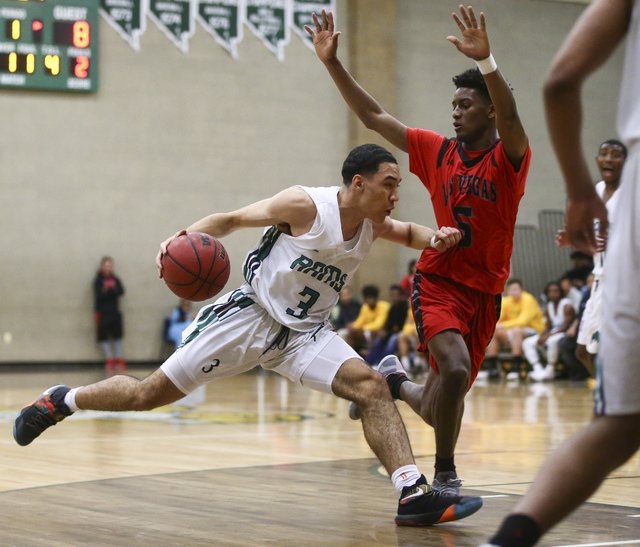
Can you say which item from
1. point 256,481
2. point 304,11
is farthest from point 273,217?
point 304,11

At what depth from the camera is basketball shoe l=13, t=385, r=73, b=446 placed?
14.9 feet

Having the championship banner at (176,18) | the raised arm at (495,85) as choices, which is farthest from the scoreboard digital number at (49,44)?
the raised arm at (495,85)

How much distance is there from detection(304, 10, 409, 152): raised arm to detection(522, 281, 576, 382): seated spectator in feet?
28.9

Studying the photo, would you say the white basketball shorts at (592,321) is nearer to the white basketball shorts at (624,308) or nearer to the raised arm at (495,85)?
the raised arm at (495,85)

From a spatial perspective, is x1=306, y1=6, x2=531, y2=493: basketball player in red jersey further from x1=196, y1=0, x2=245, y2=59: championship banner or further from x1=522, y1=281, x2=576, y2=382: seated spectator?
x1=196, y1=0, x2=245, y2=59: championship banner

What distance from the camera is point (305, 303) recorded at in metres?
4.29

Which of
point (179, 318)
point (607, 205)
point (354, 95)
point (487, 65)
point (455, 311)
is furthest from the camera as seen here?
point (179, 318)

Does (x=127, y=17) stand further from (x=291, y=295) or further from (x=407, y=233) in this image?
(x=291, y=295)

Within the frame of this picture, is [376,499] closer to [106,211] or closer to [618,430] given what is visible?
[618,430]

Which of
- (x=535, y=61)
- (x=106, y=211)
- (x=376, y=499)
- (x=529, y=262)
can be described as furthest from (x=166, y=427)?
(x=535, y=61)

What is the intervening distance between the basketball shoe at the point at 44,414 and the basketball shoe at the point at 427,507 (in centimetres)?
167

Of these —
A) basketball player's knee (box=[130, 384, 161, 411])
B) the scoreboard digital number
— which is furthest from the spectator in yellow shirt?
basketball player's knee (box=[130, 384, 161, 411])

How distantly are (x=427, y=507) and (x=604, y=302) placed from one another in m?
1.80

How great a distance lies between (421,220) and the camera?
17.3 metres
